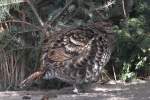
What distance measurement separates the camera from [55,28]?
293 inches

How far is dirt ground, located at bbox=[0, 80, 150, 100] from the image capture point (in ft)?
21.3

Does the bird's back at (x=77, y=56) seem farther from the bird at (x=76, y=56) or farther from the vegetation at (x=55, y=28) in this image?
the vegetation at (x=55, y=28)

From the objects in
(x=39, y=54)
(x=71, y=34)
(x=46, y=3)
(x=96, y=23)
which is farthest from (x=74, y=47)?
(x=46, y=3)

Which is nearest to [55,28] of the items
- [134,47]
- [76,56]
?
[76,56]

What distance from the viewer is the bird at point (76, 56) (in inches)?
255

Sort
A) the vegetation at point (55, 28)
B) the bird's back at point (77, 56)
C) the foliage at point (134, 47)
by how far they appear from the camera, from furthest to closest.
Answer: the vegetation at point (55, 28) < the foliage at point (134, 47) < the bird's back at point (77, 56)

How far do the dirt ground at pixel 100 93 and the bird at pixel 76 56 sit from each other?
0.75 ft

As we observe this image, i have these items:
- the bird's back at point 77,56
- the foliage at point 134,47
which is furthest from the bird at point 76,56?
the foliage at point 134,47

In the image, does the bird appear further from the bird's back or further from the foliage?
the foliage

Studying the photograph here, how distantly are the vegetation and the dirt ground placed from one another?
35 centimetres

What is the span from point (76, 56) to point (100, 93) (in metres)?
0.73

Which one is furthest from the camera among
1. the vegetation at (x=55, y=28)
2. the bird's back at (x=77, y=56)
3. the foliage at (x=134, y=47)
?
the vegetation at (x=55, y=28)

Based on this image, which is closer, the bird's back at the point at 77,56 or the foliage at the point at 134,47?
the bird's back at the point at 77,56

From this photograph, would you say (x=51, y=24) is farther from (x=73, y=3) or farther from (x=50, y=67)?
(x=50, y=67)
